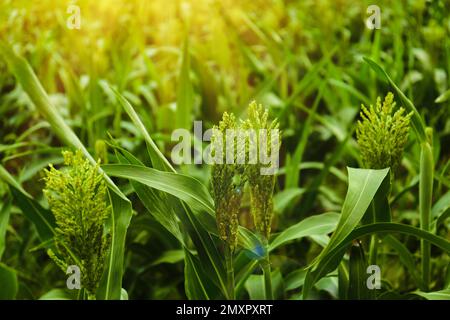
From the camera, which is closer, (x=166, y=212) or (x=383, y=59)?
(x=166, y=212)

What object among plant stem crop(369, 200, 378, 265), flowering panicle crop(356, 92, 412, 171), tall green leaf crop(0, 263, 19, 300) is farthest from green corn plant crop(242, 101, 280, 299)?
tall green leaf crop(0, 263, 19, 300)

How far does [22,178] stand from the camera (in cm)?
109

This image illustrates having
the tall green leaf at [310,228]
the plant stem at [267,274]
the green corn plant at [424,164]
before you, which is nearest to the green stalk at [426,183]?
the green corn plant at [424,164]

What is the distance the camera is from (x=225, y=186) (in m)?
0.59

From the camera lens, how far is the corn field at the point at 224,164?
2.02 ft

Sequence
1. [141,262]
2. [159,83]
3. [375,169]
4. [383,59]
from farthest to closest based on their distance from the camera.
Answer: [383,59] < [159,83] < [141,262] < [375,169]

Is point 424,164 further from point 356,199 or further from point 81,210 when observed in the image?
point 81,210

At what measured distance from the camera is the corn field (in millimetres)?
615

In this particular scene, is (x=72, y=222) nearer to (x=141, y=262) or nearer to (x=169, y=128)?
(x=141, y=262)

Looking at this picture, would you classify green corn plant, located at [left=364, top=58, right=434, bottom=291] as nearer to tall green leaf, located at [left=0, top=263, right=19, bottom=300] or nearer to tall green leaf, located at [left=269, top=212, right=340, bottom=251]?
tall green leaf, located at [left=269, top=212, right=340, bottom=251]
